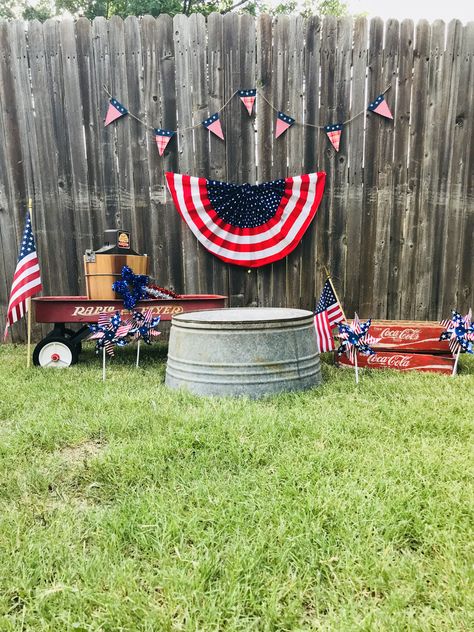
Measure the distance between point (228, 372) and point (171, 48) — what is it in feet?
10.7

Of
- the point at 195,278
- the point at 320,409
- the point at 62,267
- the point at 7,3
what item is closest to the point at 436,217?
the point at 195,278

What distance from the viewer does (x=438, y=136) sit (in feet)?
13.3

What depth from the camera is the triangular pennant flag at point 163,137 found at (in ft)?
13.3

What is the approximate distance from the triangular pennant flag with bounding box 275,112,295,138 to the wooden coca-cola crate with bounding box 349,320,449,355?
6.93 ft

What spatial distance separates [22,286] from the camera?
11.3ft

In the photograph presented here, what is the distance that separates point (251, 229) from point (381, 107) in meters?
1.68

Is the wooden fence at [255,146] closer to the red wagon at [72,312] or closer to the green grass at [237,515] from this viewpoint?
the red wagon at [72,312]

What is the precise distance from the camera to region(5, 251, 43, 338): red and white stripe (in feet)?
11.3

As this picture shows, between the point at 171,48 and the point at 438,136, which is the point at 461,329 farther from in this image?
the point at 171,48

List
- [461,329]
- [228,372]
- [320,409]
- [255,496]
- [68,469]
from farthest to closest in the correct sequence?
[461,329]
[228,372]
[320,409]
[68,469]
[255,496]

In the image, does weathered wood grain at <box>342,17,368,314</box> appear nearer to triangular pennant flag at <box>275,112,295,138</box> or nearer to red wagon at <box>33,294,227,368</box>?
triangular pennant flag at <box>275,112,295,138</box>

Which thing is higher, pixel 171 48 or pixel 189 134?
pixel 171 48

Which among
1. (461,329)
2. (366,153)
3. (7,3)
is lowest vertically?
(461,329)

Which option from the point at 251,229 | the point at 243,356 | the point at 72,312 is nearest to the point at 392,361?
the point at 243,356
